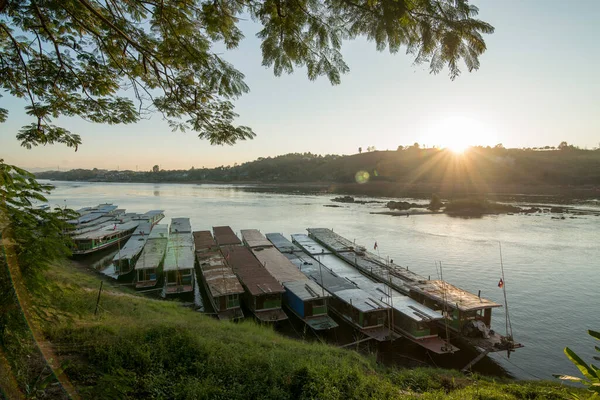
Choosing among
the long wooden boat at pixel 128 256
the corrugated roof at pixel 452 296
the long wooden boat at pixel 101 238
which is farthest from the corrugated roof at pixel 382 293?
the long wooden boat at pixel 101 238

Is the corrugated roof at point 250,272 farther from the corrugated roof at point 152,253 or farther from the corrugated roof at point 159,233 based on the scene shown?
the corrugated roof at point 159,233

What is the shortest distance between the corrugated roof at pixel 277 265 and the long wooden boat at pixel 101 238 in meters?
15.4

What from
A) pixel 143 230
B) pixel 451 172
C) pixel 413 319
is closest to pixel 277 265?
pixel 413 319

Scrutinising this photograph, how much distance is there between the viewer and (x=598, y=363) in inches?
601

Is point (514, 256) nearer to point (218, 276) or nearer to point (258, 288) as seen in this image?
point (258, 288)

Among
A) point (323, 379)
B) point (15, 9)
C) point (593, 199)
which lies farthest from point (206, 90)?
point (593, 199)

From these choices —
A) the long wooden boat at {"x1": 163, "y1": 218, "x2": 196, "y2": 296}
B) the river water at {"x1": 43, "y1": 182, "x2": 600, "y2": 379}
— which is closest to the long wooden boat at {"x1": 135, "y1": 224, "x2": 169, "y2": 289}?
the long wooden boat at {"x1": 163, "y1": 218, "x2": 196, "y2": 296}

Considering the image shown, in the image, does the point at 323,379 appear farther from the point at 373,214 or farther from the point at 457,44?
the point at 373,214

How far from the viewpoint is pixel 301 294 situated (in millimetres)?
17484

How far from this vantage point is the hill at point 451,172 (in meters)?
96.7

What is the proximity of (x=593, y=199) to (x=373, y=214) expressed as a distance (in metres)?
56.7

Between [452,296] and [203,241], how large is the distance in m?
20.5

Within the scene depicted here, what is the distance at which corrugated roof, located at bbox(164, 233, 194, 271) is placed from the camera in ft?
74.5

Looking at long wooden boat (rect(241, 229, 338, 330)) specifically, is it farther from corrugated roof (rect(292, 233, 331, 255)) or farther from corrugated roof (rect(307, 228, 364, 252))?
corrugated roof (rect(307, 228, 364, 252))
